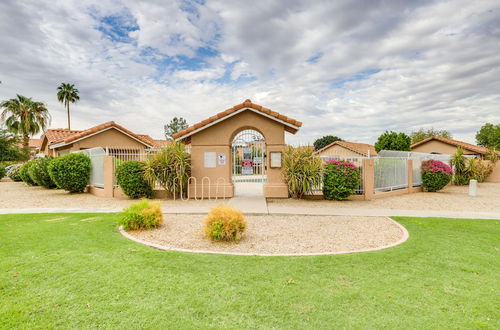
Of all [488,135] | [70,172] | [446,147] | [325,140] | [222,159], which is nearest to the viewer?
[222,159]

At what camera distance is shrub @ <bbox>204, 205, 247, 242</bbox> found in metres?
6.45

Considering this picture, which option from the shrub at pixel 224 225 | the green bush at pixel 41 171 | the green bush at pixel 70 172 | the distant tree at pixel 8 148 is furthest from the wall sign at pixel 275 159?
the distant tree at pixel 8 148

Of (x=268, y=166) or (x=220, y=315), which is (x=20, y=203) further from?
(x=220, y=315)

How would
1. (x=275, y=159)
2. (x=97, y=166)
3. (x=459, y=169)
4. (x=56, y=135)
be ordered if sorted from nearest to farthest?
(x=275, y=159) < (x=97, y=166) < (x=459, y=169) < (x=56, y=135)

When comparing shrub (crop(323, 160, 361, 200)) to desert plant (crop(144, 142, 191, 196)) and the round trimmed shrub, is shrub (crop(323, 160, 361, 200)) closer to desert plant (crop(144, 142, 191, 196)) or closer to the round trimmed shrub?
desert plant (crop(144, 142, 191, 196))

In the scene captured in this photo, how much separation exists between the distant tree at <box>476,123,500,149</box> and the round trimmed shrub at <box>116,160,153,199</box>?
62.0 metres

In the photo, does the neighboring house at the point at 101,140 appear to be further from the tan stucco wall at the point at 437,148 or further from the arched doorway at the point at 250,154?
the tan stucco wall at the point at 437,148

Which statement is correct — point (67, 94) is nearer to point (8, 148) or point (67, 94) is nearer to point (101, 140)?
point (8, 148)

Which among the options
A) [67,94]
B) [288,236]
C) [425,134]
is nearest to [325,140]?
[425,134]

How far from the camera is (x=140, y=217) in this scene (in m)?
7.36

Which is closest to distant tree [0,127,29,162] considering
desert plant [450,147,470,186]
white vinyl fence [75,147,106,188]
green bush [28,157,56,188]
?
green bush [28,157,56,188]

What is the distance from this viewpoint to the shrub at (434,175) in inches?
656

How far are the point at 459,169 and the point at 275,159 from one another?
17.1 m

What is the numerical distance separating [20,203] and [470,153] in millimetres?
35813
